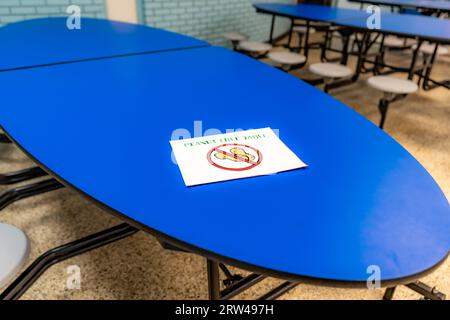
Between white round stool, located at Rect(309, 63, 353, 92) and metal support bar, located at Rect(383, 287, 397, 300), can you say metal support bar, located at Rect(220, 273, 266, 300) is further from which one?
white round stool, located at Rect(309, 63, 353, 92)

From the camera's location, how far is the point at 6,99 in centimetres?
113

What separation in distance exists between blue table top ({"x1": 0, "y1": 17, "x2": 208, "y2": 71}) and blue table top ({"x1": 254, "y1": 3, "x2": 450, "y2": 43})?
5.26 ft

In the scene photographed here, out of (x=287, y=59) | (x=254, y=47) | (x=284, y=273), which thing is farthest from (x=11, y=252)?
(x=254, y=47)

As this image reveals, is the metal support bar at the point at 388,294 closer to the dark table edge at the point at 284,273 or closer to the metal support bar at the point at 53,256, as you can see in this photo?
the dark table edge at the point at 284,273

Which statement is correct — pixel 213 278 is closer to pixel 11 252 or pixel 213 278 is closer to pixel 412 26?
pixel 11 252

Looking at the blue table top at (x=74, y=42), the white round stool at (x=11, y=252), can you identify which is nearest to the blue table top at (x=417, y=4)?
the blue table top at (x=74, y=42)

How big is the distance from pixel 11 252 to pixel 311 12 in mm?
3459

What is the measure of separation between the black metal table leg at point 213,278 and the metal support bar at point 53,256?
1.68 ft

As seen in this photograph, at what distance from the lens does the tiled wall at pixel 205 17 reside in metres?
3.51

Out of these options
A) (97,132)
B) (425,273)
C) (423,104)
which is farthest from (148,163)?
(423,104)

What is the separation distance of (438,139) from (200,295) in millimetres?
2409

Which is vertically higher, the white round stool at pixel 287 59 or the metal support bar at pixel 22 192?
the white round stool at pixel 287 59

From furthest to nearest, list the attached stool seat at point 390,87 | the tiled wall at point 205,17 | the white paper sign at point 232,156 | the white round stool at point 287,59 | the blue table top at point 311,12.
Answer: the tiled wall at point 205,17, the blue table top at point 311,12, the white round stool at point 287,59, the attached stool seat at point 390,87, the white paper sign at point 232,156

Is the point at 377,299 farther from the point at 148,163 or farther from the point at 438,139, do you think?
the point at 438,139
